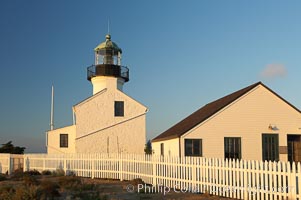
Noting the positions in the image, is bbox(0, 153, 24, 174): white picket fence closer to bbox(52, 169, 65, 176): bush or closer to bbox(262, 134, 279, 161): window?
bbox(52, 169, 65, 176): bush

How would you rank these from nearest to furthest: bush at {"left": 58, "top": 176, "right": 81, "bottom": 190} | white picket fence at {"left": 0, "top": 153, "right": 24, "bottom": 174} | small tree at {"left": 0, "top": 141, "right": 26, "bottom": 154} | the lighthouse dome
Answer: bush at {"left": 58, "top": 176, "right": 81, "bottom": 190}
white picket fence at {"left": 0, "top": 153, "right": 24, "bottom": 174}
the lighthouse dome
small tree at {"left": 0, "top": 141, "right": 26, "bottom": 154}

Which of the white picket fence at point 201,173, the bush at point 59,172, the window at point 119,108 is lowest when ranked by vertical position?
the bush at point 59,172

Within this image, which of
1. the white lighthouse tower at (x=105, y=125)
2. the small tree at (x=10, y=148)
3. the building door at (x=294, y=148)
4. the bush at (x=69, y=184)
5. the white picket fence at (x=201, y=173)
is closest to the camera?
the white picket fence at (x=201, y=173)

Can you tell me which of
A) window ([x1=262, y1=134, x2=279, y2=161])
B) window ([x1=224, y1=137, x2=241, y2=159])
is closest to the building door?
window ([x1=262, y1=134, x2=279, y2=161])

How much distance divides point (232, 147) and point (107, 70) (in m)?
12.9

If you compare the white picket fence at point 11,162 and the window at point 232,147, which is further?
the white picket fence at point 11,162

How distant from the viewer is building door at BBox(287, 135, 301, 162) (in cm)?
2089

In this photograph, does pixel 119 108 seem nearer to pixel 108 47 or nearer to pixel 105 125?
pixel 105 125

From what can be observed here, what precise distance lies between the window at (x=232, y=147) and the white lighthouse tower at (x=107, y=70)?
11.7 m

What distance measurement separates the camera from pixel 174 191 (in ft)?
46.4

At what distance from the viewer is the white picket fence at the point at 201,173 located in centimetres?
1110

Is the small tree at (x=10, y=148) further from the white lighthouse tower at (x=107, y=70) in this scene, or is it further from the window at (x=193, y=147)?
the window at (x=193, y=147)

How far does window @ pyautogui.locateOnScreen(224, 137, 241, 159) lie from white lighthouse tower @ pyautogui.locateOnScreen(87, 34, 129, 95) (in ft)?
38.3

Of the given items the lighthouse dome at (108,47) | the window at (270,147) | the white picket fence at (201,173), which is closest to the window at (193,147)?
the white picket fence at (201,173)
